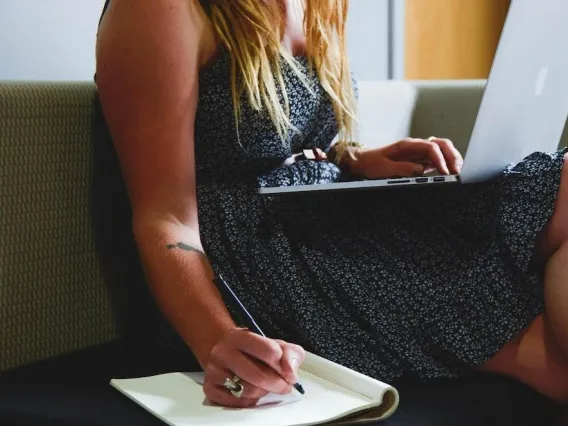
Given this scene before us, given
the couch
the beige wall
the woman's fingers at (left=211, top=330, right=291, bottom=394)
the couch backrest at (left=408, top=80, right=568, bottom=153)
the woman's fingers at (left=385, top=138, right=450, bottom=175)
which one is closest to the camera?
the woman's fingers at (left=211, top=330, right=291, bottom=394)

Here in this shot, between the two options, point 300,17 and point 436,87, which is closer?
point 300,17

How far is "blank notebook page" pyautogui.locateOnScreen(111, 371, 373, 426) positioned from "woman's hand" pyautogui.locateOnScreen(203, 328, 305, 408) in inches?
0.6

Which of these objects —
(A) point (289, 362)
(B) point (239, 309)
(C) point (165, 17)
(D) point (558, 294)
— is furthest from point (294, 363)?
(C) point (165, 17)

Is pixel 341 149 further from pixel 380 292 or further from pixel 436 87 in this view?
pixel 436 87

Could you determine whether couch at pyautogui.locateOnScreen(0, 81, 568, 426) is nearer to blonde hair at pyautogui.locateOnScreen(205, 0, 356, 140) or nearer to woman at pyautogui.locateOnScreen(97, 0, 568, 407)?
woman at pyautogui.locateOnScreen(97, 0, 568, 407)

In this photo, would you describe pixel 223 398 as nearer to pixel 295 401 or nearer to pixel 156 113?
pixel 295 401

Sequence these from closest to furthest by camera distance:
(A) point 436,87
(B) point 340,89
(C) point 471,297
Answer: (C) point 471,297 → (B) point 340,89 → (A) point 436,87

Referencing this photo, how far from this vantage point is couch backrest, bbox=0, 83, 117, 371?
99 cm

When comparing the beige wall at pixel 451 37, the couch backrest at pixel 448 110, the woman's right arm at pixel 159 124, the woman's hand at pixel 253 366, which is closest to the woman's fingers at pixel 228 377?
the woman's hand at pixel 253 366

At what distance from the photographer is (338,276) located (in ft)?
3.22

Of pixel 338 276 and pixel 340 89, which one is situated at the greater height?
pixel 340 89

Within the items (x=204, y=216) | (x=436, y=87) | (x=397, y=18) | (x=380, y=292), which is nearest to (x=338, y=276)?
(x=380, y=292)

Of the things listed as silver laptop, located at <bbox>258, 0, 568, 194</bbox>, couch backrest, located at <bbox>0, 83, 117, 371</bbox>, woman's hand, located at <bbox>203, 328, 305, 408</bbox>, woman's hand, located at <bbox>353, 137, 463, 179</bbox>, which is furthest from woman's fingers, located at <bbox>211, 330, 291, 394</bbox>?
woman's hand, located at <bbox>353, 137, 463, 179</bbox>

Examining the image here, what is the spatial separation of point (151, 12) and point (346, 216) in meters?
0.34
